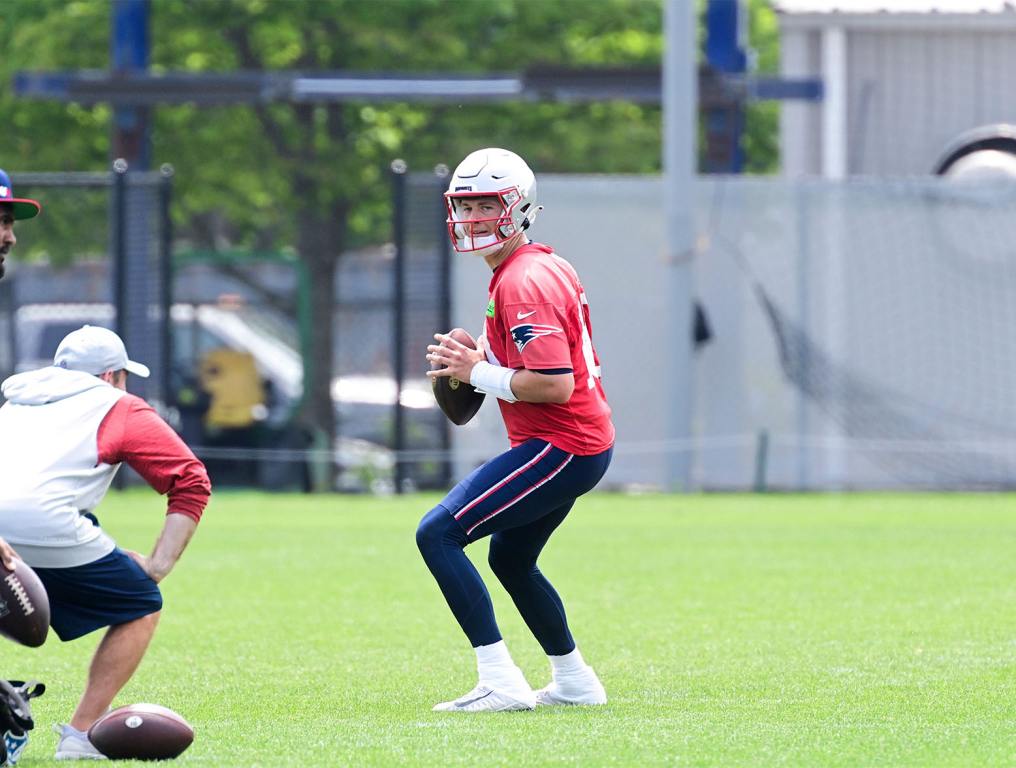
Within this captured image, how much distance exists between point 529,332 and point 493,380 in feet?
0.75

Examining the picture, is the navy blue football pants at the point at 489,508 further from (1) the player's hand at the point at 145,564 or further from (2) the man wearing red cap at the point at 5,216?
(2) the man wearing red cap at the point at 5,216

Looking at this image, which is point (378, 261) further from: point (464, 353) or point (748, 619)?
point (464, 353)

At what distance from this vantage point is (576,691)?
24.3ft

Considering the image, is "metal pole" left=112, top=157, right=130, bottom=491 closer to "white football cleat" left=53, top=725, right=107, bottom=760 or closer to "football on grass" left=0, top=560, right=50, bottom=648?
"white football cleat" left=53, top=725, right=107, bottom=760

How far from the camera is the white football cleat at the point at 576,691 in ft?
24.3

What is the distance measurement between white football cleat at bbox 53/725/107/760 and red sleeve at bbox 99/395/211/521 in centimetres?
75

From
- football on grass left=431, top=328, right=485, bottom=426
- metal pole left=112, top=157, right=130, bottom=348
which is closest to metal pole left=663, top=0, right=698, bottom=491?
metal pole left=112, top=157, right=130, bottom=348

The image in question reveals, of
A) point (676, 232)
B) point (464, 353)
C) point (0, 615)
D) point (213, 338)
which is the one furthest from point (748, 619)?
point (213, 338)

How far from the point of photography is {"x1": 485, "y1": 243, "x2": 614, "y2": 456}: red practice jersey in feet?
23.0

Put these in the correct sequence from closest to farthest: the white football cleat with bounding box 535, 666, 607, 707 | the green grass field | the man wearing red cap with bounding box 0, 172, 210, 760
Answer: the man wearing red cap with bounding box 0, 172, 210, 760
the green grass field
the white football cleat with bounding box 535, 666, 607, 707

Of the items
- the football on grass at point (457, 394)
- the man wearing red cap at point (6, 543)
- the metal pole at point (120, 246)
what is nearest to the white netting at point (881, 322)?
the metal pole at point (120, 246)

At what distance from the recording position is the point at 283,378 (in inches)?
770

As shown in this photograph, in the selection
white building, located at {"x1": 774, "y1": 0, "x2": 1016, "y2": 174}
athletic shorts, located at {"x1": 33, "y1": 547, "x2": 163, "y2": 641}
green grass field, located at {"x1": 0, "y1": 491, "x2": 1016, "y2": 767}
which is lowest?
green grass field, located at {"x1": 0, "y1": 491, "x2": 1016, "y2": 767}

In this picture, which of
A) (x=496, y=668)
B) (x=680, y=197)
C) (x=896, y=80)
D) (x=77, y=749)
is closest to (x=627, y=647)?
(x=496, y=668)
